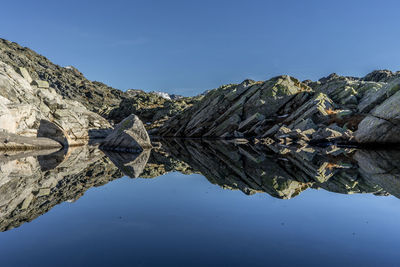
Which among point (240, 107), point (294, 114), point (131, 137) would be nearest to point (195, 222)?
point (131, 137)

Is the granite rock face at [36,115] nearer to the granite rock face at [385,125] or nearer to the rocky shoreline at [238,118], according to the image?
the rocky shoreline at [238,118]

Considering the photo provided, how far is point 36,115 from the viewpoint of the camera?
Result: 130 feet

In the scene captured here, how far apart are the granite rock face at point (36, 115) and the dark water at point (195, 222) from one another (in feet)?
76.9

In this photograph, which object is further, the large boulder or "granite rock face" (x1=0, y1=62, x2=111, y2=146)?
"granite rock face" (x1=0, y1=62, x2=111, y2=146)

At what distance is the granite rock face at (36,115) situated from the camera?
3603 cm

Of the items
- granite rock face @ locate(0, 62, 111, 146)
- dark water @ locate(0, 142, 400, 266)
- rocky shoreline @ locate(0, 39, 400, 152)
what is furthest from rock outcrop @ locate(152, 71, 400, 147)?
granite rock face @ locate(0, 62, 111, 146)

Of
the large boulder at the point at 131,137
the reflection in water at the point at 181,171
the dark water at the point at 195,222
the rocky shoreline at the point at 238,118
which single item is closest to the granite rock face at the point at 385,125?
the rocky shoreline at the point at 238,118

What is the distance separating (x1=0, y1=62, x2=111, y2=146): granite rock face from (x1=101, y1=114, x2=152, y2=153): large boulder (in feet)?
32.0

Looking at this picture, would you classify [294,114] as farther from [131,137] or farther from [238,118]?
[131,137]

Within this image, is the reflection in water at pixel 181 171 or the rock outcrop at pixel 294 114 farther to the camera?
the rock outcrop at pixel 294 114

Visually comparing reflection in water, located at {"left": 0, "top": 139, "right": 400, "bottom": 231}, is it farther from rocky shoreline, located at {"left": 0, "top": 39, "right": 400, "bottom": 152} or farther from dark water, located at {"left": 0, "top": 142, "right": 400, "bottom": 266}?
rocky shoreline, located at {"left": 0, "top": 39, "right": 400, "bottom": 152}

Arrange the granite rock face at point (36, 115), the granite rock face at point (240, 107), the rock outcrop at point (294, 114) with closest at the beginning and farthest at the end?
the granite rock face at point (36, 115)
the rock outcrop at point (294, 114)
the granite rock face at point (240, 107)

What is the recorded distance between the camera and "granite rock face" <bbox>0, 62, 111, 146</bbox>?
1419 inches

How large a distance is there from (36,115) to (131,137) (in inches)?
606
